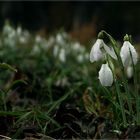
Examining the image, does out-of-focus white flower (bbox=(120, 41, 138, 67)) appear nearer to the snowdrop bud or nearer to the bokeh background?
the snowdrop bud

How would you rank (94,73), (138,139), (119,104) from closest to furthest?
(138,139) < (119,104) < (94,73)

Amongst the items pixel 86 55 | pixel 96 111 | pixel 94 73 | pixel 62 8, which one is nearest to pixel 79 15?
pixel 62 8

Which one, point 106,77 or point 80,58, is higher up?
point 80,58

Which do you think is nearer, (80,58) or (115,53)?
(115,53)

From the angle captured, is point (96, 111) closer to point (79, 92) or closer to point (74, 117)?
point (74, 117)

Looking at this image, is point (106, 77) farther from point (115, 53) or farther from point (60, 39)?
point (60, 39)

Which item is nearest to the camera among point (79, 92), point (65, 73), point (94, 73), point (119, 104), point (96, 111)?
point (119, 104)

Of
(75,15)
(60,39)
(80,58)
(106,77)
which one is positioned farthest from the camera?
(75,15)

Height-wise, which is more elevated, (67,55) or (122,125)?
(67,55)

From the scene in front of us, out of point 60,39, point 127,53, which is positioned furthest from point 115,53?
point 60,39
